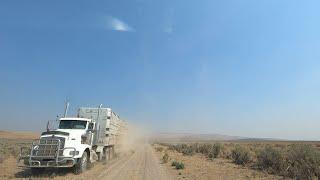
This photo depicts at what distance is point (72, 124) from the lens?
22.5m

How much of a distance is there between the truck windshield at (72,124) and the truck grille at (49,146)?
334 centimetres

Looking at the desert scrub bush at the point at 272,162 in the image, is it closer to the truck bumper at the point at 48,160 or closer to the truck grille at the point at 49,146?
the truck bumper at the point at 48,160

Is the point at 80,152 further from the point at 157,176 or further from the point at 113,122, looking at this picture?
the point at 113,122

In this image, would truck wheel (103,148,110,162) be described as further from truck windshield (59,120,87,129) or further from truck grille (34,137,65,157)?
truck grille (34,137,65,157)

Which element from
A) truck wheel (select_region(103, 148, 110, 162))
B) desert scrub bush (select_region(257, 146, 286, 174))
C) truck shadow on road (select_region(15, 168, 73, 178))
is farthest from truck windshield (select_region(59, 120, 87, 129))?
desert scrub bush (select_region(257, 146, 286, 174))

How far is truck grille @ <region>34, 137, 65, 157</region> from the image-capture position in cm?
1855

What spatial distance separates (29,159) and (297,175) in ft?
44.7

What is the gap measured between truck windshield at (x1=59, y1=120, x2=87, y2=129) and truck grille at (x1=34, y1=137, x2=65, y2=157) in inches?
132

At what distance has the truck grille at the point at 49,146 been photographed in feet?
60.8

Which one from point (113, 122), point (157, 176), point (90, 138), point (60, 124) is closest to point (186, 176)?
point (157, 176)

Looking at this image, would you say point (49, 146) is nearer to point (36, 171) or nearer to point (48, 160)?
point (48, 160)

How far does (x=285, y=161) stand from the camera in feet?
74.7

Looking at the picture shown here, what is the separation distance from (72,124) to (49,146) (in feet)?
12.6

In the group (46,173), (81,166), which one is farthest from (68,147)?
(46,173)
